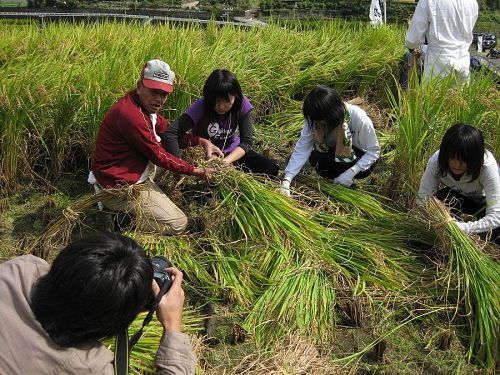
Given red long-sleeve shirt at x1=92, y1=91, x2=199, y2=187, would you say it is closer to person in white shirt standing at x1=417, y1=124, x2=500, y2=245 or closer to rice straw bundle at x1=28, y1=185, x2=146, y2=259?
rice straw bundle at x1=28, y1=185, x2=146, y2=259

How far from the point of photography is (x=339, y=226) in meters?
2.57

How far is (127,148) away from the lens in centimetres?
258

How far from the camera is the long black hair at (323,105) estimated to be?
2559 millimetres

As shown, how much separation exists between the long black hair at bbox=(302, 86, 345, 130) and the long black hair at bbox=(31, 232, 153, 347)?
1.62 meters

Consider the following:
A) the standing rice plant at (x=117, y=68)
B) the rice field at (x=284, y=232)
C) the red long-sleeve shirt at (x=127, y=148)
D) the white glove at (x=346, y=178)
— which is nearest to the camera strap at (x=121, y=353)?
the rice field at (x=284, y=232)

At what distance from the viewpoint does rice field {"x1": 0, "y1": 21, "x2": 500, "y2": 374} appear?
76.1 inches

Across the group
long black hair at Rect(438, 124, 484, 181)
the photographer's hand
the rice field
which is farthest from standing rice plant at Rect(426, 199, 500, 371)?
the photographer's hand

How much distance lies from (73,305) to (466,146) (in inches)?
67.1

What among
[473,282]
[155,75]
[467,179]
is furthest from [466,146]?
[155,75]

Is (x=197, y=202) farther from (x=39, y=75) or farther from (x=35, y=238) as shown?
(x=39, y=75)

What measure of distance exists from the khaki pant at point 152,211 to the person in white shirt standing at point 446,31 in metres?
2.09

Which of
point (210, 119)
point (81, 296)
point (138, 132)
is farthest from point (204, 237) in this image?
point (81, 296)

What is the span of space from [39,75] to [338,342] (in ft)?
7.77

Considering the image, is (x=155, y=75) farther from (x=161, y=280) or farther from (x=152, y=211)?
(x=161, y=280)
